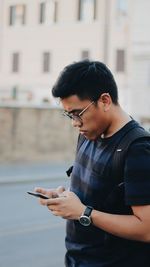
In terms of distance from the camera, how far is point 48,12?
144 ft

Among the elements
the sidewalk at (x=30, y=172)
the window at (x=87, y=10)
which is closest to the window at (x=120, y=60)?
the window at (x=87, y=10)

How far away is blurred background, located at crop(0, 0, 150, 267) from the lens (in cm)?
1870

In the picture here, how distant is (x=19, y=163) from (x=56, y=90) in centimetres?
1662

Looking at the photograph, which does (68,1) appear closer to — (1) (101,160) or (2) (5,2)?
(2) (5,2)

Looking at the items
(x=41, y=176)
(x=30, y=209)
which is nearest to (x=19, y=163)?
(x=41, y=176)

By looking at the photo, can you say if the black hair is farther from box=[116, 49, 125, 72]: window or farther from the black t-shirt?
box=[116, 49, 125, 72]: window

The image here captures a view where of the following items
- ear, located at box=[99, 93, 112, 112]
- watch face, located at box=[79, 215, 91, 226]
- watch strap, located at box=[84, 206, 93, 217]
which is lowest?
watch face, located at box=[79, 215, 91, 226]

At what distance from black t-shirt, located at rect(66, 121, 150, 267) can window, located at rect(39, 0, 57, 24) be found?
1658 inches

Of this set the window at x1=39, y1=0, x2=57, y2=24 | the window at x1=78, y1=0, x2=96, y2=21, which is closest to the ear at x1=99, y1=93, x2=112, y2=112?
the window at x1=78, y1=0, x2=96, y2=21

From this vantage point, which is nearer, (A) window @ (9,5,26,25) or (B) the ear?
(B) the ear

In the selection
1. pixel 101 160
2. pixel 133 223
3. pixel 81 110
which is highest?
pixel 81 110

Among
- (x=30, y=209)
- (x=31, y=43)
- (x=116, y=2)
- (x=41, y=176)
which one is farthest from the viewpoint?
(x=31, y=43)

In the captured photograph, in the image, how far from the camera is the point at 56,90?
231 centimetres

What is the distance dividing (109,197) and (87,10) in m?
40.7
